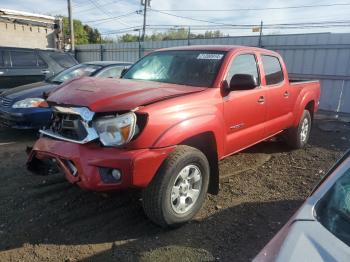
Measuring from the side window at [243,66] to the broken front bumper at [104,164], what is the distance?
1565 millimetres

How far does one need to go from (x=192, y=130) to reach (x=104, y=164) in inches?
36.9

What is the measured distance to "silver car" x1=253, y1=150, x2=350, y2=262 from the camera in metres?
1.39

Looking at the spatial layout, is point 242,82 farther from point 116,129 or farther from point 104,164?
point 104,164

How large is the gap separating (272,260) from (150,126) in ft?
5.85

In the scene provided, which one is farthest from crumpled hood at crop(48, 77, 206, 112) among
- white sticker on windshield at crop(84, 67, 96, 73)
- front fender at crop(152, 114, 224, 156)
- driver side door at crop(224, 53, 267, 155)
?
white sticker on windshield at crop(84, 67, 96, 73)

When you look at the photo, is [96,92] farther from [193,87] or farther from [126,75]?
[126,75]

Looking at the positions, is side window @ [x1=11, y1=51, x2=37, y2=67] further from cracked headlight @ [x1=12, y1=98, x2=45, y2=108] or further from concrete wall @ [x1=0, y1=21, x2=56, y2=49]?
concrete wall @ [x1=0, y1=21, x2=56, y2=49]

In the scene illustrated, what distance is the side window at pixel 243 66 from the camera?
4.20m

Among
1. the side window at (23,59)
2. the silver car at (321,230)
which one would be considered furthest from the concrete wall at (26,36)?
the silver car at (321,230)


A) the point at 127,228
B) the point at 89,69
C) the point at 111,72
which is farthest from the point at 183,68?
the point at 89,69

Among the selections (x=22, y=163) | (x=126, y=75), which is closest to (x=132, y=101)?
(x=126, y=75)

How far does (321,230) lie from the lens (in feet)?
5.08

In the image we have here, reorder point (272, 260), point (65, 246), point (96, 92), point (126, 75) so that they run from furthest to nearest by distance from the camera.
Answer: point (126, 75), point (96, 92), point (65, 246), point (272, 260)

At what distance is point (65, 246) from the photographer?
307cm
